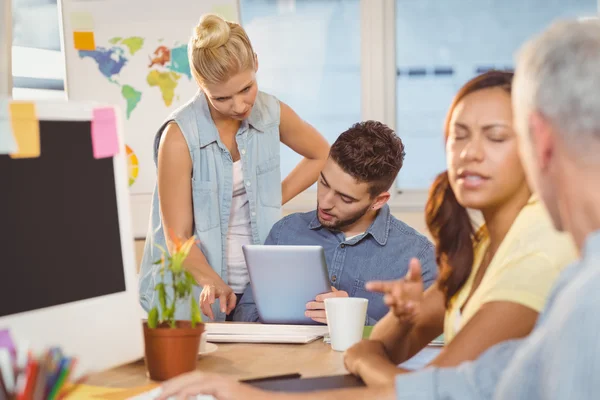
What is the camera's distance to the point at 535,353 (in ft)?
2.36

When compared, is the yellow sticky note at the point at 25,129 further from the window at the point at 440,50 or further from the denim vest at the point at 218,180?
the window at the point at 440,50

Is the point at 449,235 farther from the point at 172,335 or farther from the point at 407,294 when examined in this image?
the point at 172,335

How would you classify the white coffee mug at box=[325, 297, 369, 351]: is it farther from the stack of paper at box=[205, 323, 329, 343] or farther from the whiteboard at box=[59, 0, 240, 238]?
the whiteboard at box=[59, 0, 240, 238]

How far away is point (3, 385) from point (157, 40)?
307cm

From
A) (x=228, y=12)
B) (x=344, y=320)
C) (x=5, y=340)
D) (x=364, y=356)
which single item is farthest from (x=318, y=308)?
(x=228, y=12)

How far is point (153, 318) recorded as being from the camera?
1401 millimetres

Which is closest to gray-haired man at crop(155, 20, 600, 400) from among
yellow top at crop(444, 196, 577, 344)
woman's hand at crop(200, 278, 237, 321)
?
yellow top at crop(444, 196, 577, 344)

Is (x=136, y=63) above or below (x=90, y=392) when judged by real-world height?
above

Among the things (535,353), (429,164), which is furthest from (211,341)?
(429,164)

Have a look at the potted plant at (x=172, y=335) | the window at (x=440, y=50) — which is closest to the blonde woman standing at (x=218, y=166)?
the potted plant at (x=172, y=335)

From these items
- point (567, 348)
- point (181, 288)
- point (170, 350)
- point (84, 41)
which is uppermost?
point (84, 41)

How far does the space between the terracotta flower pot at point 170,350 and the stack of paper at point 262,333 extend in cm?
39

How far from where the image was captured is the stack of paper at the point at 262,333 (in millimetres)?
1792

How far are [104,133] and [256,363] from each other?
55cm
